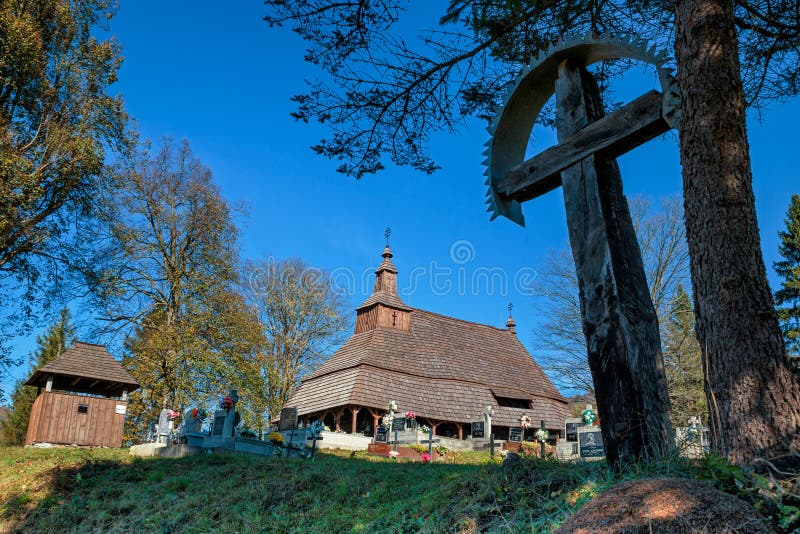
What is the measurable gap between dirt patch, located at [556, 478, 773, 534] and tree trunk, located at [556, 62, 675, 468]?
4.85ft

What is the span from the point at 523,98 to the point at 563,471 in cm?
362

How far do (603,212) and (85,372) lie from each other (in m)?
19.4

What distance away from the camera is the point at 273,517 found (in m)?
6.19

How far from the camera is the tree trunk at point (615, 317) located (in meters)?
4.12

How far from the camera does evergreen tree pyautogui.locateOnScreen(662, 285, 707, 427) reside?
22062 millimetres

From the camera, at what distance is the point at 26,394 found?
1215 inches

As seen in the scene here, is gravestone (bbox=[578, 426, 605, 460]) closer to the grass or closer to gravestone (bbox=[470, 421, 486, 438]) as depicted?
the grass

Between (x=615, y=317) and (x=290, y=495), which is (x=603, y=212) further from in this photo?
(x=290, y=495)

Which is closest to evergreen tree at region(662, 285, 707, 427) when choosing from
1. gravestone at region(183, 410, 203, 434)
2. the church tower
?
the church tower

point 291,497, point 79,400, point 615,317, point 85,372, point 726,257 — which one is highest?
point 85,372

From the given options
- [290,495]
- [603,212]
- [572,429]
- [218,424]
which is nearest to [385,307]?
[572,429]

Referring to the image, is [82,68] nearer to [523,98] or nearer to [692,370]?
[523,98]

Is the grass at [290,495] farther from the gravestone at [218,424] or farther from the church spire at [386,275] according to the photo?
the church spire at [386,275]

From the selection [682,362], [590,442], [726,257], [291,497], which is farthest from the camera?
[682,362]
